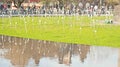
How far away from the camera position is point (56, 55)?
61.1 feet

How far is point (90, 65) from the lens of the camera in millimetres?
16094

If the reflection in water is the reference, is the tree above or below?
below

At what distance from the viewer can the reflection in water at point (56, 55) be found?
16.4m

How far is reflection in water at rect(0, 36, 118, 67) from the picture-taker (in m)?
16.4

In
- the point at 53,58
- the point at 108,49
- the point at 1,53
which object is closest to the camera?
the point at 53,58

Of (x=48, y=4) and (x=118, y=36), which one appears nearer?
(x=118, y=36)

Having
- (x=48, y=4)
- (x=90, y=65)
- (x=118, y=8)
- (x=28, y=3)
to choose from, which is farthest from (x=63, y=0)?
(x=90, y=65)

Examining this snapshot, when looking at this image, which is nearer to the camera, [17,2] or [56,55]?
[56,55]

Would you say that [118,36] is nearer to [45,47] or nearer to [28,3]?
[45,47]

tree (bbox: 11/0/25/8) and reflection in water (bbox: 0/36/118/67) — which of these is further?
tree (bbox: 11/0/25/8)

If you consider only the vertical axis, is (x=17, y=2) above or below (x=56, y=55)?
below

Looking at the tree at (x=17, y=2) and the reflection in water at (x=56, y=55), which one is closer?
the reflection in water at (x=56, y=55)

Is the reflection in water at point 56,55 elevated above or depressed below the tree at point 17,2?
above

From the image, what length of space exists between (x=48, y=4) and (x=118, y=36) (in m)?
60.2
